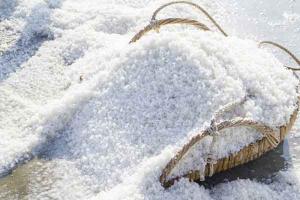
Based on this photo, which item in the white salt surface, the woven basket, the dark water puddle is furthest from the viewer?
the dark water puddle

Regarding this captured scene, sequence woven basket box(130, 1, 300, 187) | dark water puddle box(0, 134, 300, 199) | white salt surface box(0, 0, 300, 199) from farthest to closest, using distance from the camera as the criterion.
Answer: dark water puddle box(0, 134, 300, 199) → white salt surface box(0, 0, 300, 199) → woven basket box(130, 1, 300, 187)

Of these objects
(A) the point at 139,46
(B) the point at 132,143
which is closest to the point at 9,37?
(A) the point at 139,46

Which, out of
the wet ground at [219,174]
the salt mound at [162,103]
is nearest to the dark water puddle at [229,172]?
the wet ground at [219,174]

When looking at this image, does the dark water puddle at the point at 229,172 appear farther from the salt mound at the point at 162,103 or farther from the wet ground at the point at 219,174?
the salt mound at the point at 162,103

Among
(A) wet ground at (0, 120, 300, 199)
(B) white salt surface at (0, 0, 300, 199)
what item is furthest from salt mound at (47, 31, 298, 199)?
(A) wet ground at (0, 120, 300, 199)

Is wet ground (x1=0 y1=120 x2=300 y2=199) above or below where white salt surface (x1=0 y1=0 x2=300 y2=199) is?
below

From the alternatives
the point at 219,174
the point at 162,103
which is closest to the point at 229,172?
the point at 219,174

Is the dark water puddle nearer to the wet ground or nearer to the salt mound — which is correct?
the wet ground

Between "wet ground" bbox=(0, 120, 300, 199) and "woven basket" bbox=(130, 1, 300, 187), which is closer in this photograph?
"woven basket" bbox=(130, 1, 300, 187)

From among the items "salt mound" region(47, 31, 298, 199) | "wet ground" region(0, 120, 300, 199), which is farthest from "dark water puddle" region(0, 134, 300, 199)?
"salt mound" region(47, 31, 298, 199)
